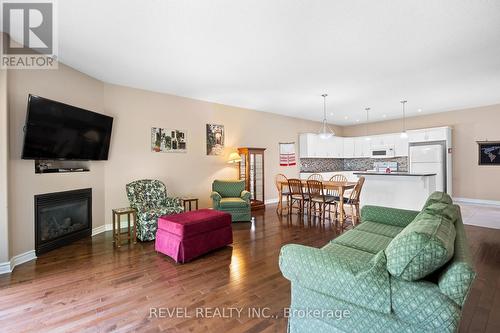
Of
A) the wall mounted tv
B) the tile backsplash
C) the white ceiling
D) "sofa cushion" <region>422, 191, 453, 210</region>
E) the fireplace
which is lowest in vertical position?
the fireplace

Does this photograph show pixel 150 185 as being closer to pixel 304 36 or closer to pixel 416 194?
pixel 304 36

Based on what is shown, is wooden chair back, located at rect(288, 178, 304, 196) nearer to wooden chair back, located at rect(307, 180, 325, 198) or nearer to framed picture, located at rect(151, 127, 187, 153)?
wooden chair back, located at rect(307, 180, 325, 198)

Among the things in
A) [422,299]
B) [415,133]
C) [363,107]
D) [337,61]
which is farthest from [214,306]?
[415,133]

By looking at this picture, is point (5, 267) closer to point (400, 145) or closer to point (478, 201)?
point (400, 145)

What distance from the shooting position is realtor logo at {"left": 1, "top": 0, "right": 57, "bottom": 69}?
92.1 inches

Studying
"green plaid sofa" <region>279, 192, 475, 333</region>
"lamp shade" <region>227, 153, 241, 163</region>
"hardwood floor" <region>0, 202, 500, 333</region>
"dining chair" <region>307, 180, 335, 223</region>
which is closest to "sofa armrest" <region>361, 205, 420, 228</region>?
"hardwood floor" <region>0, 202, 500, 333</region>

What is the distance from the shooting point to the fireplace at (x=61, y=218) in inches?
128

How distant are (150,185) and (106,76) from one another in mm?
1998

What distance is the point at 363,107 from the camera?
251 inches

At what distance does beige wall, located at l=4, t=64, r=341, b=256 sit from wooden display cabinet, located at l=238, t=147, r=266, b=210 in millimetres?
346

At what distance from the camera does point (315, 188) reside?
5.07 meters

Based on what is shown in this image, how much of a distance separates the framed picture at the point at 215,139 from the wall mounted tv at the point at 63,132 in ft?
6.98

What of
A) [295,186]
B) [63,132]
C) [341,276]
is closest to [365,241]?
[341,276]

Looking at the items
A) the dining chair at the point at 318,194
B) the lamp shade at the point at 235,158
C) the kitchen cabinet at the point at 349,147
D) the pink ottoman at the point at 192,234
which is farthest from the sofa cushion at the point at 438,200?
the kitchen cabinet at the point at 349,147
